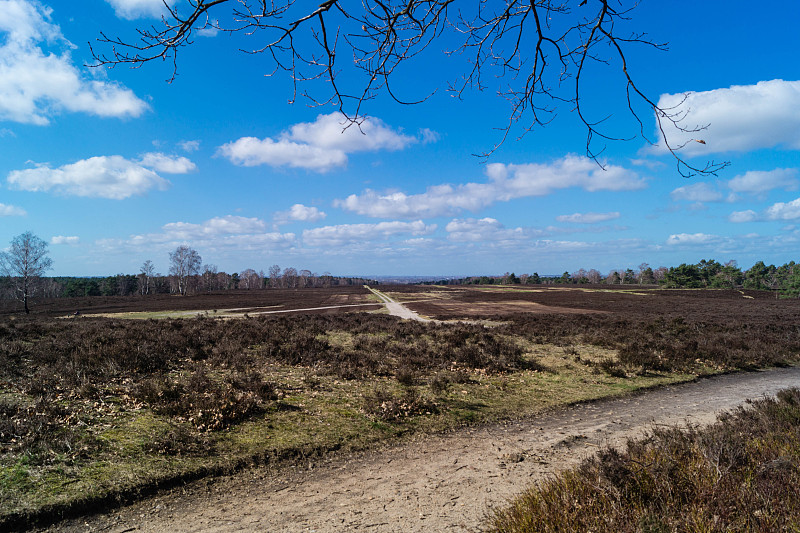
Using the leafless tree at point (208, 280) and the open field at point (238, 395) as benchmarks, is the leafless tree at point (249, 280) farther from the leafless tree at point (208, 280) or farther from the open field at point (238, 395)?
the open field at point (238, 395)

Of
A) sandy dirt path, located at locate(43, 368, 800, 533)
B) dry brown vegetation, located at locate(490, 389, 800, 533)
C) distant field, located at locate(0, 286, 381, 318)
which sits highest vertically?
dry brown vegetation, located at locate(490, 389, 800, 533)

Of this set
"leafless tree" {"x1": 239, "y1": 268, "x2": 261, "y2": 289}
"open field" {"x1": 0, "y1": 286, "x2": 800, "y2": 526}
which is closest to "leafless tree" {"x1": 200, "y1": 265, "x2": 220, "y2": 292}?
"leafless tree" {"x1": 239, "y1": 268, "x2": 261, "y2": 289}

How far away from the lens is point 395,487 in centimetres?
568

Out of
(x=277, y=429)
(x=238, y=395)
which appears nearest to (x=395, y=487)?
(x=277, y=429)

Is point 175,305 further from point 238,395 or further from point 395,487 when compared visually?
point 395,487

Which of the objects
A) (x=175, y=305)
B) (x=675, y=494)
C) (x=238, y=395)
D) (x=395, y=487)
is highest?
(x=675, y=494)

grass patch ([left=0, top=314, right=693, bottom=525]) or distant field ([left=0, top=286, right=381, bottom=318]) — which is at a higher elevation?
grass patch ([left=0, top=314, right=693, bottom=525])

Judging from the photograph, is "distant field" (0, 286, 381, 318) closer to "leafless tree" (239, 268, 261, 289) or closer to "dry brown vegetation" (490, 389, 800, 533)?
"dry brown vegetation" (490, 389, 800, 533)

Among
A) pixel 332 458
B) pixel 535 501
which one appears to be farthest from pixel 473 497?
pixel 332 458

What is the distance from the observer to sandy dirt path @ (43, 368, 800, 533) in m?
4.71

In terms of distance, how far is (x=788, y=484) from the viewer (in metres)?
3.60

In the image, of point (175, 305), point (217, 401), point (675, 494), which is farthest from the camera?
point (175, 305)

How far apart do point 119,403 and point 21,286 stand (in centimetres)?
6259

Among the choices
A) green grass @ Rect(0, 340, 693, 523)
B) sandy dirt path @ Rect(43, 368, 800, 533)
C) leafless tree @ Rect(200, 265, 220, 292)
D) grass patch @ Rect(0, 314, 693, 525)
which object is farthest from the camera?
leafless tree @ Rect(200, 265, 220, 292)
